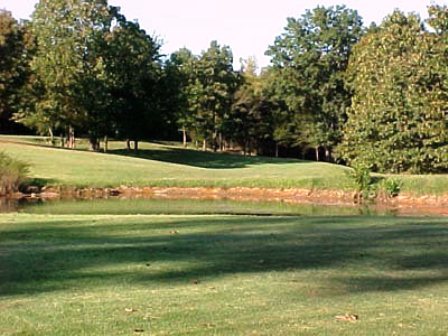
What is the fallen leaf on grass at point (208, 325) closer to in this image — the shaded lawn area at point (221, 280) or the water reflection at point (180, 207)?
the shaded lawn area at point (221, 280)

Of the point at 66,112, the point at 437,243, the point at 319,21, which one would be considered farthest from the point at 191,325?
the point at 319,21

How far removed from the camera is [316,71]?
78062 mm

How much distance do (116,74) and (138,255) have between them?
5264 cm

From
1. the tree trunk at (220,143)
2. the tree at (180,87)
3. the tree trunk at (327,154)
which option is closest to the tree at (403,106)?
the tree at (180,87)

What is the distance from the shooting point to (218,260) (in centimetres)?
1324

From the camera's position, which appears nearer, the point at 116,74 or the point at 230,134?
the point at 116,74

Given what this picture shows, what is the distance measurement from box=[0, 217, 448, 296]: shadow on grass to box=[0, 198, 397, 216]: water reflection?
10317 mm

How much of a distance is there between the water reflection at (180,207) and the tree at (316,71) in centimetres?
4108

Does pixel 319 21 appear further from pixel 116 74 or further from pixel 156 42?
pixel 116 74

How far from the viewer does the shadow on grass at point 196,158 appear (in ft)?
220

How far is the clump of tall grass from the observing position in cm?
3859

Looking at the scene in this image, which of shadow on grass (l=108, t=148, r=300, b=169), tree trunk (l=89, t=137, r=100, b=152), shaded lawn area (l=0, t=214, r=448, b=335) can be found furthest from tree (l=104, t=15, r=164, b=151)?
shaded lawn area (l=0, t=214, r=448, b=335)

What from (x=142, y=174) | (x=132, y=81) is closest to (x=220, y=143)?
(x=132, y=81)

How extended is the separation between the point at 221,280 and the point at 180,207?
22324 millimetres
